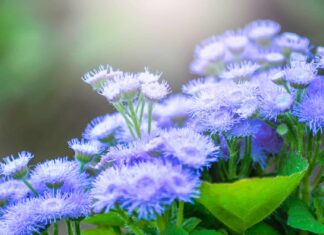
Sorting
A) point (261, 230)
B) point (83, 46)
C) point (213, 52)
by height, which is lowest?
point (261, 230)

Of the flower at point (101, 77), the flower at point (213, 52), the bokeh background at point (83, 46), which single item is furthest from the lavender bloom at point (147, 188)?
the bokeh background at point (83, 46)

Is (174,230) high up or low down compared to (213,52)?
down

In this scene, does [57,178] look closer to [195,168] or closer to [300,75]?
[195,168]

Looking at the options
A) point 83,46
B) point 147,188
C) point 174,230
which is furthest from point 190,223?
point 83,46

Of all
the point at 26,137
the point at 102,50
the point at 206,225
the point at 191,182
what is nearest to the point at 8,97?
the point at 26,137

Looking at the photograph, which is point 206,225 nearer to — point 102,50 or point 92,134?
point 92,134

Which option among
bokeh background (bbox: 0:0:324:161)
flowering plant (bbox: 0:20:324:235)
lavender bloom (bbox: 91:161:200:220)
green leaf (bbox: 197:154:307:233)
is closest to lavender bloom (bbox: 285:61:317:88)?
flowering plant (bbox: 0:20:324:235)

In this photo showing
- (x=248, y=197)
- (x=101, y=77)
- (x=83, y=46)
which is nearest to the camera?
(x=248, y=197)
